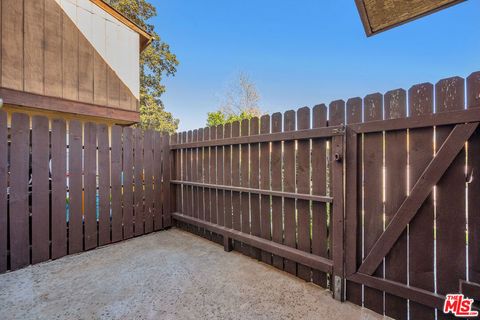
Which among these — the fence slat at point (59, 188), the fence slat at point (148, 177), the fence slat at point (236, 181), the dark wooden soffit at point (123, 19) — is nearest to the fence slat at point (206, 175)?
the fence slat at point (236, 181)

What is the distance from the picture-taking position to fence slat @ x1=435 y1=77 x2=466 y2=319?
1.53m

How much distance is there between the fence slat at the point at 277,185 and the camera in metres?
2.58

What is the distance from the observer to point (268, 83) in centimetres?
1313

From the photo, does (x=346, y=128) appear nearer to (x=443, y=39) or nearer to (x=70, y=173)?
(x=70, y=173)

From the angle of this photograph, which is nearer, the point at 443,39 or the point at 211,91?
the point at 443,39

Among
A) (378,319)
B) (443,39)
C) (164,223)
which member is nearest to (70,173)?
(164,223)

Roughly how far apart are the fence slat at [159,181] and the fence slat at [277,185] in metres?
2.26

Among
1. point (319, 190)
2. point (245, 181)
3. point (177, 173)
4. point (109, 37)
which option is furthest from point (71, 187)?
point (109, 37)

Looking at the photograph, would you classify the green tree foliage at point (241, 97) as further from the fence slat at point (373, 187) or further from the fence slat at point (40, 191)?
the fence slat at point (373, 187)

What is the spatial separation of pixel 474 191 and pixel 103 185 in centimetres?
400

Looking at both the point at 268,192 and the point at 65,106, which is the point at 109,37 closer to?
the point at 65,106

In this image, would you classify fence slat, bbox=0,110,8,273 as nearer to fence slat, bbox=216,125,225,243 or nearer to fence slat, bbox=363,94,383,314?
fence slat, bbox=216,125,225,243

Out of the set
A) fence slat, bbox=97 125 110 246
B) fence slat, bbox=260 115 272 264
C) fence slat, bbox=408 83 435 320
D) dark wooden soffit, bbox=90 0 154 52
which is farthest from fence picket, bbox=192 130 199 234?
dark wooden soffit, bbox=90 0 154 52

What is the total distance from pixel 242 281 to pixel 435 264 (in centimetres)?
160
